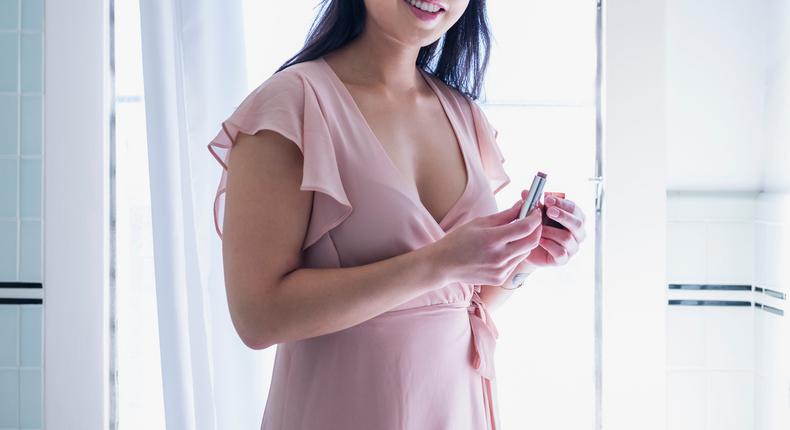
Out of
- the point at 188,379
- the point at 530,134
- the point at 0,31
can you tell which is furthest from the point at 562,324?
the point at 0,31

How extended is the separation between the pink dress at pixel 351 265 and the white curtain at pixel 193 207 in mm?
491

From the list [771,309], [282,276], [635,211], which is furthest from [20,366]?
[771,309]

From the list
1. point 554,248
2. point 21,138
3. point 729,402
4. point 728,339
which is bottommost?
point 729,402

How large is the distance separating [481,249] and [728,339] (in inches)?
43.4

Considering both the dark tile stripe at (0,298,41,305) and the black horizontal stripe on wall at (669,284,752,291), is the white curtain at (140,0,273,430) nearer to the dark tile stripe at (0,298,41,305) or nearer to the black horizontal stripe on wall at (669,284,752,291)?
the dark tile stripe at (0,298,41,305)

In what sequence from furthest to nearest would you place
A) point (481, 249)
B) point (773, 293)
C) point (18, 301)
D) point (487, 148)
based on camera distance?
point (18, 301)
point (773, 293)
point (487, 148)
point (481, 249)

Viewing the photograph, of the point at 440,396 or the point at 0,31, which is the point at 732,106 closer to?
the point at 440,396

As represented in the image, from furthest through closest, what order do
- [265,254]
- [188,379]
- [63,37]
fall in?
[63,37] < [188,379] < [265,254]

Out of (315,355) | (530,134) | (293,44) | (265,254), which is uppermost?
(293,44)

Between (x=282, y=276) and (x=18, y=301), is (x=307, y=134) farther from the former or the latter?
(x=18, y=301)

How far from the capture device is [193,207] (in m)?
1.24

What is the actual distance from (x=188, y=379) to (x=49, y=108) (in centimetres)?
71

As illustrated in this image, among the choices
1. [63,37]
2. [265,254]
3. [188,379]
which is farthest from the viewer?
[63,37]

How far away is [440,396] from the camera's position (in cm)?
76
